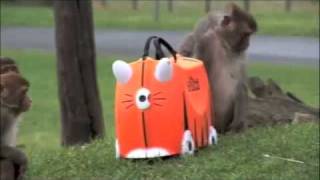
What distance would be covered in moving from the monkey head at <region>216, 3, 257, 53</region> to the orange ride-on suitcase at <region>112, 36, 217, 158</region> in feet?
2.73

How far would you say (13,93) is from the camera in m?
4.54

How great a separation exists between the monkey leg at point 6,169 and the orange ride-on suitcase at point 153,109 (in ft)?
4.38

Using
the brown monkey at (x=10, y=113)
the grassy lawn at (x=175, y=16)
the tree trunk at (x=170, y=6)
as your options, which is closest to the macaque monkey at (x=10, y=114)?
the brown monkey at (x=10, y=113)

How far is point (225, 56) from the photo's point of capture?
705 cm

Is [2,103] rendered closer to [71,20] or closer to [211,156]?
[211,156]

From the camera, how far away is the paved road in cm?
2106

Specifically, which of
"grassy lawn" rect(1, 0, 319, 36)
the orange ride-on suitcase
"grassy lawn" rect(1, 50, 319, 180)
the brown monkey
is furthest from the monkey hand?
"grassy lawn" rect(1, 0, 319, 36)

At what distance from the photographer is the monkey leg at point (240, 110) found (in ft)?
23.8

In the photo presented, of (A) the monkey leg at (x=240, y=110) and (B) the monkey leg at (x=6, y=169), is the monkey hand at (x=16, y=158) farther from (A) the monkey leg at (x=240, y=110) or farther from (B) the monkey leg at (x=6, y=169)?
(A) the monkey leg at (x=240, y=110)

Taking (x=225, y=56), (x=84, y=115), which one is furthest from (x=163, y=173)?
(x=84, y=115)

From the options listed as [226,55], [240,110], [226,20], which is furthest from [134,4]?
[226,20]

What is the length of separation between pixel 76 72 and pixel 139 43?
592 inches

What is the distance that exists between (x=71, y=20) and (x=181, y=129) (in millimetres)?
2858

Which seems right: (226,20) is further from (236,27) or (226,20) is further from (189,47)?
(189,47)
